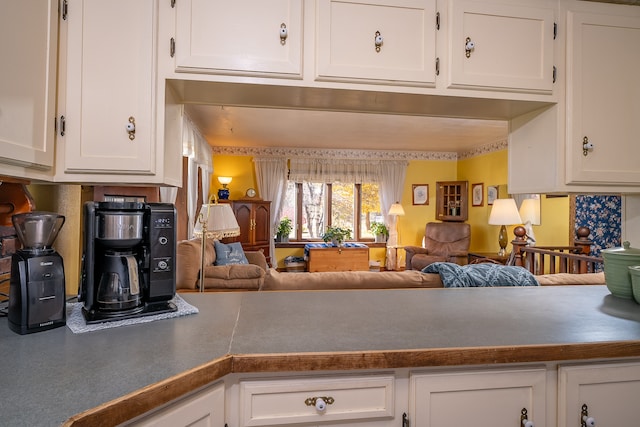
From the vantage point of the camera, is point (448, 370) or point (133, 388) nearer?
point (133, 388)

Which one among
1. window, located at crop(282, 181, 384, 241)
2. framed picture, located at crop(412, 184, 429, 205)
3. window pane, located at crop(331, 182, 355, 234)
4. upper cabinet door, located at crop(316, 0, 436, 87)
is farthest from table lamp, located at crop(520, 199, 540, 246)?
upper cabinet door, located at crop(316, 0, 436, 87)

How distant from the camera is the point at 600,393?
37.7 inches

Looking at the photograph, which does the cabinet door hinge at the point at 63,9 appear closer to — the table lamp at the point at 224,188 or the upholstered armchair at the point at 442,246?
the table lamp at the point at 224,188

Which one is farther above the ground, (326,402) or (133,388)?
(133,388)

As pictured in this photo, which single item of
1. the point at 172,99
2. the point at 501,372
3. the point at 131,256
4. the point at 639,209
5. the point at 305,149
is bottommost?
the point at 501,372

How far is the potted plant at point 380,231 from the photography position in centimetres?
653

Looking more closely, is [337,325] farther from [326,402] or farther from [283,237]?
[283,237]

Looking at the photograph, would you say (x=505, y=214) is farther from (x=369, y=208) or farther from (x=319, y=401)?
(x=319, y=401)

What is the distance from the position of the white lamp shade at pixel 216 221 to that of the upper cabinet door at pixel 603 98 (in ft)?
6.84

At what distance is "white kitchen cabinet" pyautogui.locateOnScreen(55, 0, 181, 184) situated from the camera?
40.5 inches

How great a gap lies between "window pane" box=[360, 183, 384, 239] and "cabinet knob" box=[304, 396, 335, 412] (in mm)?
5937

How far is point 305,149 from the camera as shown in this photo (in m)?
6.35

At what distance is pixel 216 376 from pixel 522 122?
4.98 ft

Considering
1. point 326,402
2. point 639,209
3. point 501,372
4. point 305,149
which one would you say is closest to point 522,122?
point 639,209
